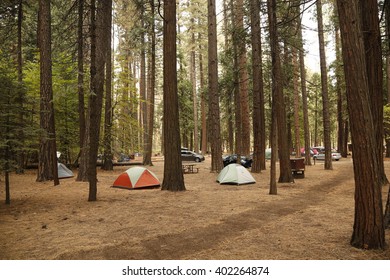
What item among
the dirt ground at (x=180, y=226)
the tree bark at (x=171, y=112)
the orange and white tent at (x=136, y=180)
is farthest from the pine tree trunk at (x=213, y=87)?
the dirt ground at (x=180, y=226)

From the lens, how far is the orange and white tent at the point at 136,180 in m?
13.1

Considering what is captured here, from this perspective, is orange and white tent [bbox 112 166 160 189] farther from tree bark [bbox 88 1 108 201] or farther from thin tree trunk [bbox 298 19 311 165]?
thin tree trunk [bbox 298 19 311 165]

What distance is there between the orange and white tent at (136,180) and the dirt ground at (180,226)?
1.20 meters

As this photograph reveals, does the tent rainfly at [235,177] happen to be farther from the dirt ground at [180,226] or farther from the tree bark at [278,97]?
the dirt ground at [180,226]

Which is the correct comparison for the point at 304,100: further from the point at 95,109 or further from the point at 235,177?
the point at 95,109

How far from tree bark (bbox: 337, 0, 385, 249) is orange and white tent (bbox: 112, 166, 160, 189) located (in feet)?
30.7

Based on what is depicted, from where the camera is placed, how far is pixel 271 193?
11.2 m

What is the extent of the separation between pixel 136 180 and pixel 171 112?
11.5 ft

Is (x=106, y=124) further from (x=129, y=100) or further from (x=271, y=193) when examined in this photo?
(x=271, y=193)

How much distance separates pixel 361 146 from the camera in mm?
5027

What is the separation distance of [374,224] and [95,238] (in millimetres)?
5130

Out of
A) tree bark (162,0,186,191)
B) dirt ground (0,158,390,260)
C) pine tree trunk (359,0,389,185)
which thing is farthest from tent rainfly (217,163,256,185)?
pine tree trunk (359,0,389,185)

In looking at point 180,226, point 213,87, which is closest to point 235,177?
point 213,87
